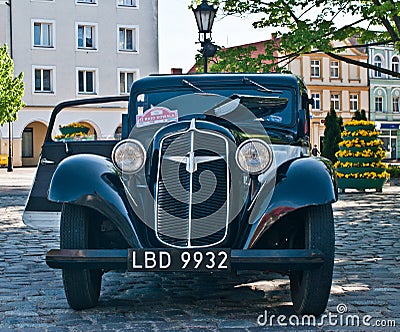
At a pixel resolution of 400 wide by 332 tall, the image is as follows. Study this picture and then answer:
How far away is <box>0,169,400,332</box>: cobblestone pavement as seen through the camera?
17.4 feet

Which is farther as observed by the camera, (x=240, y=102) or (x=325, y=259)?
(x=240, y=102)

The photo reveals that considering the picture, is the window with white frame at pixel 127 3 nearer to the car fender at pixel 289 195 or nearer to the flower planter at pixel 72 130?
the flower planter at pixel 72 130

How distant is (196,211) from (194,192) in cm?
13

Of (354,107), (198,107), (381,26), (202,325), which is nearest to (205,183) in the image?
(202,325)

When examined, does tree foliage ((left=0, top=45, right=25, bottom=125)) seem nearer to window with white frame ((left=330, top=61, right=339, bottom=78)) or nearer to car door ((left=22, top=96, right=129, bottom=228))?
window with white frame ((left=330, top=61, right=339, bottom=78))

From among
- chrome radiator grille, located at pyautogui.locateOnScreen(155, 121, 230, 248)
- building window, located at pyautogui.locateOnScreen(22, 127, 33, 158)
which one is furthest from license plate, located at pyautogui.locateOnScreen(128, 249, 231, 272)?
building window, located at pyautogui.locateOnScreen(22, 127, 33, 158)

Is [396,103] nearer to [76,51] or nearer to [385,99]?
[385,99]

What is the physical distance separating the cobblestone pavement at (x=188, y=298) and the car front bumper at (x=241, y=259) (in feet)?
1.34

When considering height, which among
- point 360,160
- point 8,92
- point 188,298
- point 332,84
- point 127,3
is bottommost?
point 188,298

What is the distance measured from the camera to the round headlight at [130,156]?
566cm

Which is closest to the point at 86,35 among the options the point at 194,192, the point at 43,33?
the point at 43,33

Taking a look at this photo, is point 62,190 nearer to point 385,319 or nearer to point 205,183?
point 205,183

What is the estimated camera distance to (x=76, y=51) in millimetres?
48250

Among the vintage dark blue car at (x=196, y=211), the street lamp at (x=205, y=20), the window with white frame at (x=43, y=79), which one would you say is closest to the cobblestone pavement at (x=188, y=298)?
the vintage dark blue car at (x=196, y=211)
